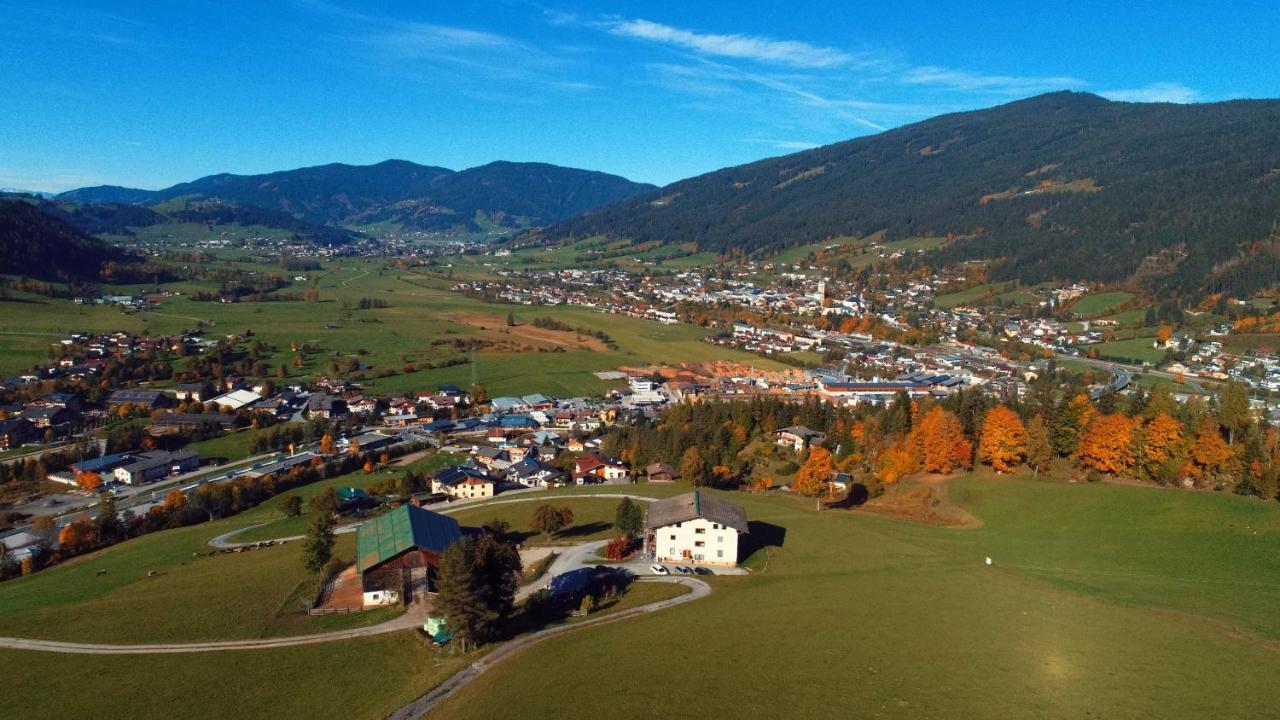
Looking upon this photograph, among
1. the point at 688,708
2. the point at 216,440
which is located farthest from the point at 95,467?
the point at 688,708

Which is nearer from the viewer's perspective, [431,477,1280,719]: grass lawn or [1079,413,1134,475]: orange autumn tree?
[431,477,1280,719]: grass lawn

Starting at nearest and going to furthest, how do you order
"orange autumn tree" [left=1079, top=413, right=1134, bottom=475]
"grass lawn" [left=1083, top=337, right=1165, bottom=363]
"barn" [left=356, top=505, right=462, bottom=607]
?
"barn" [left=356, top=505, right=462, bottom=607] < "orange autumn tree" [left=1079, top=413, right=1134, bottom=475] < "grass lawn" [left=1083, top=337, right=1165, bottom=363]

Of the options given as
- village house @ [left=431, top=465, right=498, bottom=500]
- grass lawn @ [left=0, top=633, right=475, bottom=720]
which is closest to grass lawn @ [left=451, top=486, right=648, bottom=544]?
village house @ [left=431, top=465, right=498, bottom=500]

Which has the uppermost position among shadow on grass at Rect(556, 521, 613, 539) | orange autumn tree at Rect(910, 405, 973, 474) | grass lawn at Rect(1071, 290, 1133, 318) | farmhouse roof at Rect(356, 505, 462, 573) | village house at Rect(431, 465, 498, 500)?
grass lawn at Rect(1071, 290, 1133, 318)

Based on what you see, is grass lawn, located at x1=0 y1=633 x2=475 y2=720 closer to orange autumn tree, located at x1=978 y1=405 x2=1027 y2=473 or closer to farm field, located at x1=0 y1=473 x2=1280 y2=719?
farm field, located at x1=0 y1=473 x2=1280 y2=719

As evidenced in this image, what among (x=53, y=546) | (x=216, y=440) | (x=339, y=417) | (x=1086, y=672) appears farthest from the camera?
(x=339, y=417)

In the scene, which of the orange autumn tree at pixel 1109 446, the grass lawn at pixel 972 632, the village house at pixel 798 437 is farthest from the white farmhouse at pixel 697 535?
the village house at pixel 798 437

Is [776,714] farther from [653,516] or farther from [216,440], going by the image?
[216,440]

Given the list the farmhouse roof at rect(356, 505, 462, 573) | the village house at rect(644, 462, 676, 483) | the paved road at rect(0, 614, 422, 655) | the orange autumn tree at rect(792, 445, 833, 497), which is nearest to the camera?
the paved road at rect(0, 614, 422, 655)
